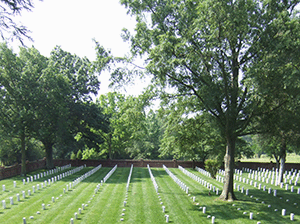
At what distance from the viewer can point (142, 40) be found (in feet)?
55.3

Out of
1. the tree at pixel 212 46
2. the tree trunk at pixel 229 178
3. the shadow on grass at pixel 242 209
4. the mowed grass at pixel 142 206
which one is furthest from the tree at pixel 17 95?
the tree trunk at pixel 229 178

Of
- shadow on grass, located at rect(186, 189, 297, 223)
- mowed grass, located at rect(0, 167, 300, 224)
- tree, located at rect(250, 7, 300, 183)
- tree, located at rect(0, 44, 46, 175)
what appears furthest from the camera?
tree, located at rect(0, 44, 46, 175)

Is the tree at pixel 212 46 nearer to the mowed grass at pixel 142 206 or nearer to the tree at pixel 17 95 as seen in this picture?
the mowed grass at pixel 142 206

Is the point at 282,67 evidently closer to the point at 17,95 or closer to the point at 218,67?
the point at 218,67

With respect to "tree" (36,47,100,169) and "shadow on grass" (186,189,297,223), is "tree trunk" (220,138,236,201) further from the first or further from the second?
"tree" (36,47,100,169)

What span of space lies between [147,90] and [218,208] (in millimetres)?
8675

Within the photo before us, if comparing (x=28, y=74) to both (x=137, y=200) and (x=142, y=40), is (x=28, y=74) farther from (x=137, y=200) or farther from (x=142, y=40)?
(x=137, y=200)

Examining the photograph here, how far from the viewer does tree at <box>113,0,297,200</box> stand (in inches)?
540

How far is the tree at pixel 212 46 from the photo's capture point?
13.7m

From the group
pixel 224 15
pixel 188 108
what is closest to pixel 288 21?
pixel 224 15

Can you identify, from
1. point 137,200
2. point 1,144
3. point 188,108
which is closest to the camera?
point 137,200

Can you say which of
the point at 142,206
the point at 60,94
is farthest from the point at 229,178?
the point at 60,94

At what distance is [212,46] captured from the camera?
14.8m

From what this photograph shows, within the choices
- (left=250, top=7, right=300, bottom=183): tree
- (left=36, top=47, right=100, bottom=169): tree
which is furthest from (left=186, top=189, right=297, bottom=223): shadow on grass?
(left=36, top=47, right=100, bottom=169): tree
